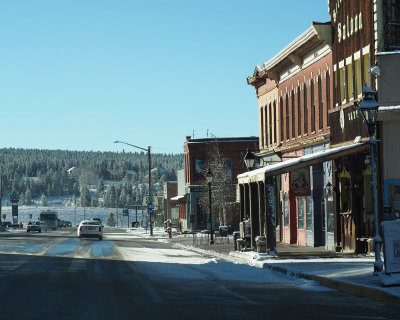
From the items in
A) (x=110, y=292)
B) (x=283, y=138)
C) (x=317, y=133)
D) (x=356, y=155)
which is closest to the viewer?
(x=110, y=292)

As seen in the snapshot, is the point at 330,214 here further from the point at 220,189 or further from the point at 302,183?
the point at 220,189

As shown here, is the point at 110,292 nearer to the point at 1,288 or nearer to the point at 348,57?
the point at 1,288

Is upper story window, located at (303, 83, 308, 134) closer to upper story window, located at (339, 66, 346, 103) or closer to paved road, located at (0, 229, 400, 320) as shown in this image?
upper story window, located at (339, 66, 346, 103)

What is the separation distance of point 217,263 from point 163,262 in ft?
9.00

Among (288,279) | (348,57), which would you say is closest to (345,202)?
(348,57)

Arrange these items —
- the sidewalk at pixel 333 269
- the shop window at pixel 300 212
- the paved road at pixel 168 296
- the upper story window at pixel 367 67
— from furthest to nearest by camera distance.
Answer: the shop window at pixel 300 212 < the upper story window at pixel 367 67 < the sidewalk at pixel 333 269 < the paved road at pixel 168 296

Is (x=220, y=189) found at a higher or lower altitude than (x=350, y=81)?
lower

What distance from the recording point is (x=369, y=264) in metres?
23.8

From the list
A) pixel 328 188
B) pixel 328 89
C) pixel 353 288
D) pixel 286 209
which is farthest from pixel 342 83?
pixel 353 288

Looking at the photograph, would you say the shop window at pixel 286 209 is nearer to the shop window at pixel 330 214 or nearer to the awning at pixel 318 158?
the shop window at pixel 330 214

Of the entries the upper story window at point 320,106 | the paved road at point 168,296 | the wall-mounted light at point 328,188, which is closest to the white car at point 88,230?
the upper story window at point 320,106

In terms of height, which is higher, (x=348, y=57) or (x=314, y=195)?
(x=348, y=57)

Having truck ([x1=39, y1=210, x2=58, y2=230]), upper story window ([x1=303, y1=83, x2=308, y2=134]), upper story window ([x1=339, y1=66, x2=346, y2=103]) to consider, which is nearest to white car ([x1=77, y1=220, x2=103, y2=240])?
upper story window ([x1=303, y1=83, x2=308, y2=134])

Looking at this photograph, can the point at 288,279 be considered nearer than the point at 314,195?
Yes
